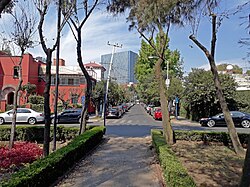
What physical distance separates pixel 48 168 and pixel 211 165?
5.22m

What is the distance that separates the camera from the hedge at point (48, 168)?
4.52 metres

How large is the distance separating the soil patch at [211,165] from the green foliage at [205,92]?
13917 millimetres

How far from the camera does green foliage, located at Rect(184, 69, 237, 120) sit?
25109mm

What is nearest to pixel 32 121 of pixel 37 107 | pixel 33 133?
pixel 37 107

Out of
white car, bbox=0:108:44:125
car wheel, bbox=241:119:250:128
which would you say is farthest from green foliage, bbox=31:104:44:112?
car wheel, bbox=241:119:250:128

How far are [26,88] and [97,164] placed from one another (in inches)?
1142

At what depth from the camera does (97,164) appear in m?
8.04

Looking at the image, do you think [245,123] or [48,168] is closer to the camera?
[48,168]

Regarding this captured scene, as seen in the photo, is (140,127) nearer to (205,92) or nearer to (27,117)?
(205,92)

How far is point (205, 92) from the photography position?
25047 millimetres

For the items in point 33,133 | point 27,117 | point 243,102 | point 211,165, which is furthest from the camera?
point 243,102

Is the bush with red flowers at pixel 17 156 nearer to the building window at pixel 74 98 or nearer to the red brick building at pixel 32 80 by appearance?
the red brick building at pixel 32 80

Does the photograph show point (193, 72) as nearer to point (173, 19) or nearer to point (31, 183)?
point (173, 19)

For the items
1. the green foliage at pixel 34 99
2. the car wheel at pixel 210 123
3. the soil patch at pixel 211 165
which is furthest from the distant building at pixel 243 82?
the green foliage at pixel 34 99
